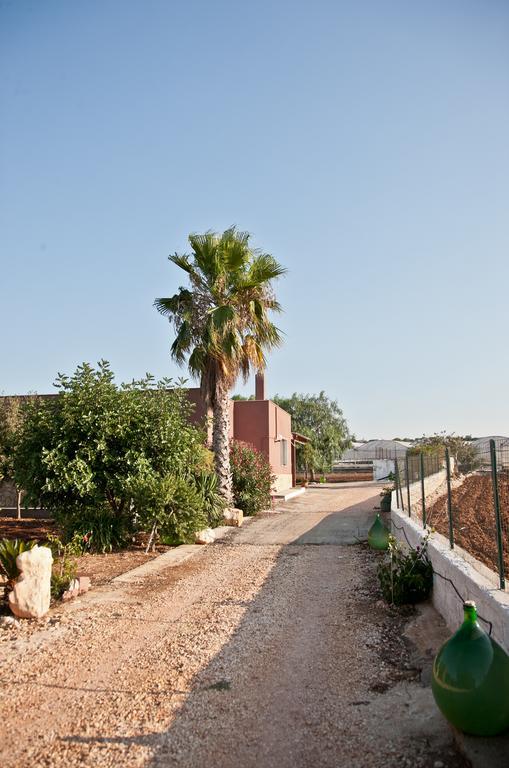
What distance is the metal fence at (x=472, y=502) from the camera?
5.50 meters

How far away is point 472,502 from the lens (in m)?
12.8

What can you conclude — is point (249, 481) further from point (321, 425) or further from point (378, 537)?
point (321, 425)

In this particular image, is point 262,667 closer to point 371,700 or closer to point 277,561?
point 371,700

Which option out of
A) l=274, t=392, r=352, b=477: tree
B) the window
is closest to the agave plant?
the window

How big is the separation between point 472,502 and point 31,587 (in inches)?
368

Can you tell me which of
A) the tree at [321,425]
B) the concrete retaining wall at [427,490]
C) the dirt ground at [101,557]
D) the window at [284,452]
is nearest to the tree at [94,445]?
the dirt ground at [101,557]

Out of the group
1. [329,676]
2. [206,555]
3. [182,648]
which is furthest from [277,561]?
[329,676]

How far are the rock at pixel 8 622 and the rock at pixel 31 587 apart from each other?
10cm

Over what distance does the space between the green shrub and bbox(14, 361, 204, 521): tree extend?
0.07 meters

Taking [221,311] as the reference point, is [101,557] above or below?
below

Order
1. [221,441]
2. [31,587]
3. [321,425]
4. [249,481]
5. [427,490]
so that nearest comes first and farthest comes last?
[31,587]
[427,490]
[221,441]
[249,481]
[321,425]

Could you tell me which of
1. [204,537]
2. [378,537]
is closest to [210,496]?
[204,537]

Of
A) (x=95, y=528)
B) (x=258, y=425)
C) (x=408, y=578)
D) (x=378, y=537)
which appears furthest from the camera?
(x=258, y=425)

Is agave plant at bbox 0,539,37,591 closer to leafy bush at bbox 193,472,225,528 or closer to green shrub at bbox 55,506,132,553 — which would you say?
green shrub at bbox 55,506,132,553
